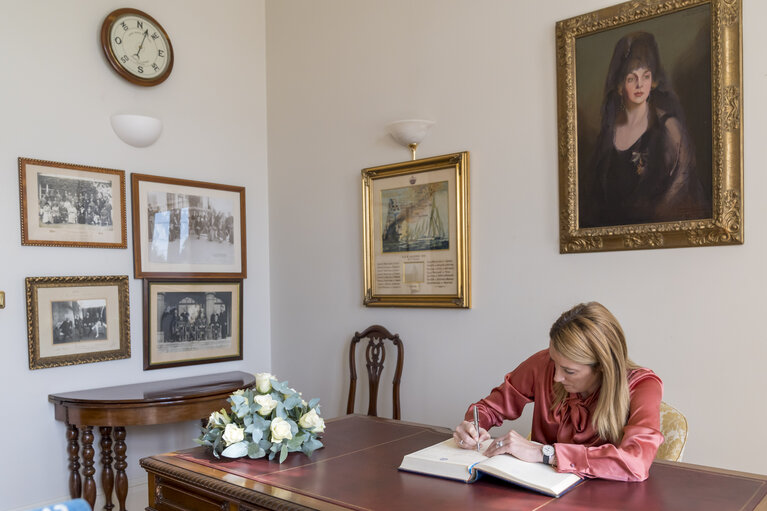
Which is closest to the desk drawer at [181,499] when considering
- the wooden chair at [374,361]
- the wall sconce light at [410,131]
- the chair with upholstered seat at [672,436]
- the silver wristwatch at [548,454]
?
the silver wristwatch at [548,454]

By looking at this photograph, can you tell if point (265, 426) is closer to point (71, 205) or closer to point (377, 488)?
point (377, 488)

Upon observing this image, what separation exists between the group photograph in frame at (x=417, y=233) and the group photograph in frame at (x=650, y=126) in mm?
721

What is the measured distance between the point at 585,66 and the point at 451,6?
108 cm

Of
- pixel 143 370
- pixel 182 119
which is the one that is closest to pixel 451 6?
pixel 182 119

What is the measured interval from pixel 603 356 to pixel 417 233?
2.24 m

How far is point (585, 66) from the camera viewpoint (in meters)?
3.65

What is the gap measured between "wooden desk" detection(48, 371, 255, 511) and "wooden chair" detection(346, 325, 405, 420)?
2.67 ft

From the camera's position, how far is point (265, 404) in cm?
249

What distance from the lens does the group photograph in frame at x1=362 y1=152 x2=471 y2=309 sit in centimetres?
418

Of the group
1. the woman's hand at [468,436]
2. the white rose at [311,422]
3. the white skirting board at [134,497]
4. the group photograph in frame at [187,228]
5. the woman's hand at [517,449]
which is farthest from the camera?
the group photograph in frame at [187,228]

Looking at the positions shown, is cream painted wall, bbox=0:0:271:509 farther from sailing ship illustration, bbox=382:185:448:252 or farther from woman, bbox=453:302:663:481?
woman, bbox=453:302:663:481

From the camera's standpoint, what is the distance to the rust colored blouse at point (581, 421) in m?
2.10

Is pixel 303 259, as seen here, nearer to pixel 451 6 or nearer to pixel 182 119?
pixel 182 119

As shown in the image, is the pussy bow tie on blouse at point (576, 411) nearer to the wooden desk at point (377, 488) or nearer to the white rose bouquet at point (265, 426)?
the wooden desk at point (377, 488)
